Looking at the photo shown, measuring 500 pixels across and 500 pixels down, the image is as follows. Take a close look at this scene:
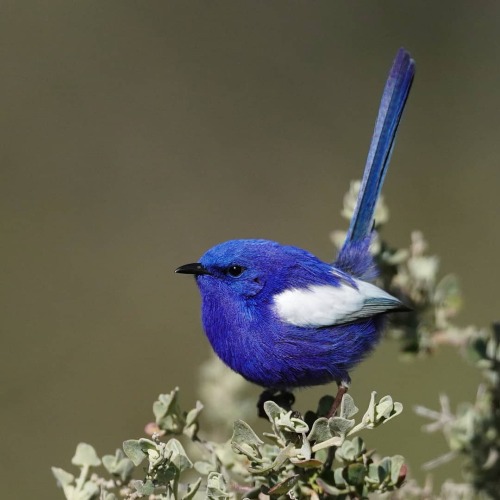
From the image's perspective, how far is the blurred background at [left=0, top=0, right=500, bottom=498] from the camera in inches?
255

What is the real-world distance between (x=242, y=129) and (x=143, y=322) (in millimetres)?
2279

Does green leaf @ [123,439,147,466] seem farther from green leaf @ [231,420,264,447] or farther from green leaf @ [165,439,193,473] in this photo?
green leaf @ [231,420,264,447]

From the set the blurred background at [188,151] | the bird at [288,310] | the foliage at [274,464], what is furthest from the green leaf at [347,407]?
the blurred background at [188,151]

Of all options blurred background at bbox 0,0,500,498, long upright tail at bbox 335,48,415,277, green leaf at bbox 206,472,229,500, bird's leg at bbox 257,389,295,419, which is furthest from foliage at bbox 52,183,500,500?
blurred background at bbox 0,0,500,498

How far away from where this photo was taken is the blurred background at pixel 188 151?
6473 mm

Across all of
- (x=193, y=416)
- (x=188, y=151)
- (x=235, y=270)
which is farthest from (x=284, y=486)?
(x=188, y=151)

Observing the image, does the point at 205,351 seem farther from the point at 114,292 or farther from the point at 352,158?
the point at 352,158

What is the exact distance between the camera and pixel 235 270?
2.81 m

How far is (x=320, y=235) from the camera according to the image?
23.4ft

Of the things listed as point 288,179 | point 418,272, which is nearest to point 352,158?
point 288,179

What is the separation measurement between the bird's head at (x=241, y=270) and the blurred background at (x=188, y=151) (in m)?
3.08

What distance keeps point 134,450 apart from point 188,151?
20.6ft

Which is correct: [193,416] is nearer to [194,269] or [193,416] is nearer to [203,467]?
[203,467]

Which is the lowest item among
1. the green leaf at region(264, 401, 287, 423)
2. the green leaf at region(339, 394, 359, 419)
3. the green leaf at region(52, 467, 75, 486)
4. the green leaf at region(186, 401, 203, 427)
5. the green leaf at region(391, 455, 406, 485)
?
the green leaf at region(391, 455, 406, 485)
